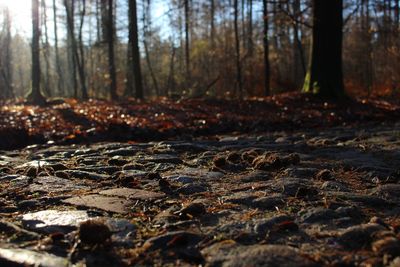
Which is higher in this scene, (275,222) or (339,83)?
(339,83)

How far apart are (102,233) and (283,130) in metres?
6.44

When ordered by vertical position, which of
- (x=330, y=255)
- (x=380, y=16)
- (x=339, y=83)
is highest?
(x=380, y=16)

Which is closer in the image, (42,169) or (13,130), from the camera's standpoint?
(42,169)

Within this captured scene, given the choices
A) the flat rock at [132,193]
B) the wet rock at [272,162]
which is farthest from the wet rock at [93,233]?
the wet rock at [272,162]

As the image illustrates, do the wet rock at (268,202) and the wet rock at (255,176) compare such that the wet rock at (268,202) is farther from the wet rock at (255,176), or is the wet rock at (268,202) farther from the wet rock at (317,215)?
the wet rock at (255,176)

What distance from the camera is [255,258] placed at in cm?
201

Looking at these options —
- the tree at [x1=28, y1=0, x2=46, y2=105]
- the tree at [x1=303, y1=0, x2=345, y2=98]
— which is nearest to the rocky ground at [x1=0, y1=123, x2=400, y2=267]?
the tree at [x1=303, y1=0, x2=345, y2=98]

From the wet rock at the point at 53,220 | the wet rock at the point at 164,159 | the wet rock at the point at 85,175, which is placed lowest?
the wet rock at the point at 53,220

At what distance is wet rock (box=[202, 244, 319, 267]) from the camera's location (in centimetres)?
197

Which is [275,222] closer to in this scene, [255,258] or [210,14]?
[255,258]

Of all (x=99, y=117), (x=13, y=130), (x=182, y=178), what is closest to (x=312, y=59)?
(x=99, y=117)

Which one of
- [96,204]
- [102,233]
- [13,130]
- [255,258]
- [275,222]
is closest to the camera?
[255,258]

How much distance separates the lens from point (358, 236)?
2.26m

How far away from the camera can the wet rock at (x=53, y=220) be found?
8.25ft
